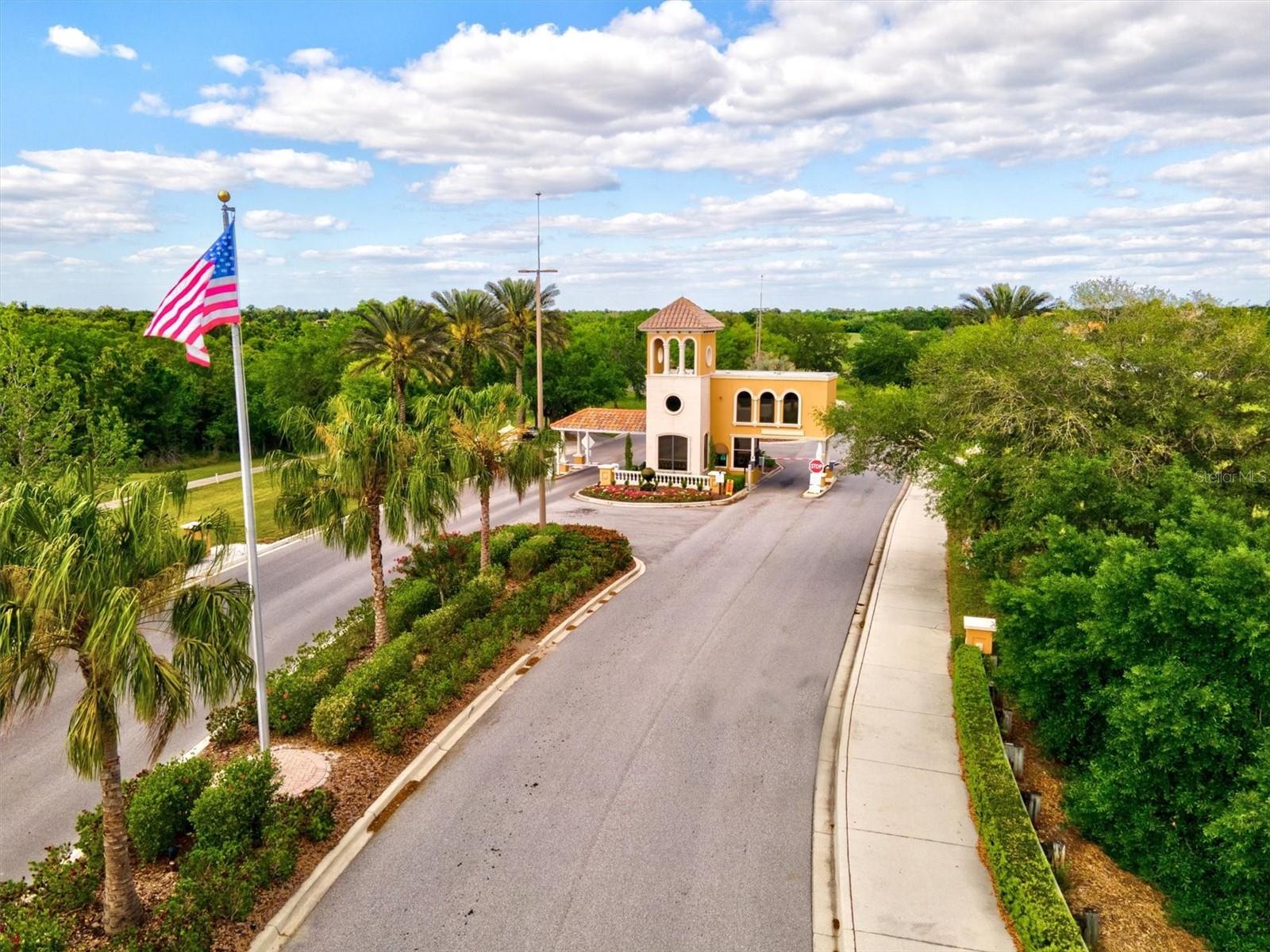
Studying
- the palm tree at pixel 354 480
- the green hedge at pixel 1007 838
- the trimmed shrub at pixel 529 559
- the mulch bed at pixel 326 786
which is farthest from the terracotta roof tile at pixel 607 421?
the green hedge at pixel 1007 838

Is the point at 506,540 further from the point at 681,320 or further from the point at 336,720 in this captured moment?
the point at 681,320

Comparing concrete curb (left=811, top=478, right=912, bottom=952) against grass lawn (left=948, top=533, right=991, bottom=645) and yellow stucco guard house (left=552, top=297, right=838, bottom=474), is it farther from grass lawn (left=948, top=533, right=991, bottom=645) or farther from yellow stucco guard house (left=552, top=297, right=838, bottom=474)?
yellow stucco guard house (left=552, top=297, right=838, bottom=474)

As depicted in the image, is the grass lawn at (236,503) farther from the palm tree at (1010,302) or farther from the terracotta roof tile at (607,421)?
the palm tree at (1010,302)

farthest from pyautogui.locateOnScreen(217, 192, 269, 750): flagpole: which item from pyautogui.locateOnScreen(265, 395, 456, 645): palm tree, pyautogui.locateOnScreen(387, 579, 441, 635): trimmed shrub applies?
pyautogui.locateOnScreen(387, 579, 441, 635): trimmed shrub

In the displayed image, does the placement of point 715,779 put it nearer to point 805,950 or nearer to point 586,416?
point 805,950

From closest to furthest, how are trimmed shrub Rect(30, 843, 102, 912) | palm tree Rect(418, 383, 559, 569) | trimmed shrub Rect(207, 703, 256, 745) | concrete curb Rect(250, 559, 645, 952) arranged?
1. trimmed shrub Rect(30, 843, 102, 912)
2. concrete curb Rect(250, 559, 645, 952)
3. trimmed shrub Rect(207, 703, 256, 745)
4. palm tree Rect(418, 383, 559, 569)

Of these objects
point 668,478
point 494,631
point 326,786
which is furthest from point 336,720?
point 668,478

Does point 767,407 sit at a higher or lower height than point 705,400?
lower
